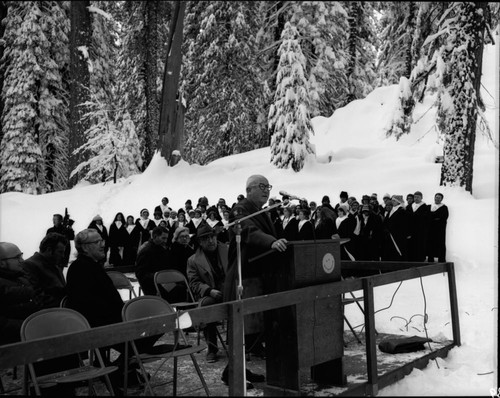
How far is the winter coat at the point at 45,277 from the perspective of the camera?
636 cm

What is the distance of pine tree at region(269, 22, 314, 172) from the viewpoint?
20.2 metres

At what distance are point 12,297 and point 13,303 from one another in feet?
0.21

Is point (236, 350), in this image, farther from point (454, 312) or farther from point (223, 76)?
point (223, 76)

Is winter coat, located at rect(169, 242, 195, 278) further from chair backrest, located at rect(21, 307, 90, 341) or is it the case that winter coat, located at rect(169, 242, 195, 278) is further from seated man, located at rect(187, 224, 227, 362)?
chair backrest, located at rect(21, 307, 90, 341)

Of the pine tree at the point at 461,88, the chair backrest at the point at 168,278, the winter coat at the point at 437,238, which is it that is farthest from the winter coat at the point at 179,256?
the pine tree at the point at 461,88

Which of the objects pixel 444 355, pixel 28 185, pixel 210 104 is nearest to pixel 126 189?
pixel 28 185

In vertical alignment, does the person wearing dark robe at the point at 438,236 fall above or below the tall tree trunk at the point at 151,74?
below

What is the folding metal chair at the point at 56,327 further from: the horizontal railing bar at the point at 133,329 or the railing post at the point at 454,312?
the railing post at the point at 454,312

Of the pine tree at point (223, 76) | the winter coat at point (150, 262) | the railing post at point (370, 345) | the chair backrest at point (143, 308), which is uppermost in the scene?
the pine tree at point (223, 76)

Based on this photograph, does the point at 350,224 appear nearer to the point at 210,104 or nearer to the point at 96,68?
the point at 96,68

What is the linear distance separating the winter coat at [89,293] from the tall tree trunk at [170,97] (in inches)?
653

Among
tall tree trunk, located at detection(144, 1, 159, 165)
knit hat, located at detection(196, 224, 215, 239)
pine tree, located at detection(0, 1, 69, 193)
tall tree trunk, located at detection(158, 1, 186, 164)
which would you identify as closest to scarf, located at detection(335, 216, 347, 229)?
knit hat, located at detection(196, 224, 215, 239)

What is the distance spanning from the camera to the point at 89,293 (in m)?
5.27

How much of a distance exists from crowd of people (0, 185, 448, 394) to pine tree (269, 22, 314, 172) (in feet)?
23.9
